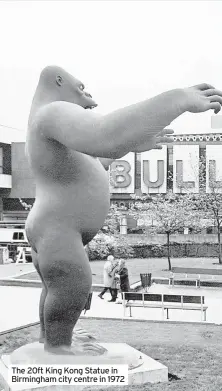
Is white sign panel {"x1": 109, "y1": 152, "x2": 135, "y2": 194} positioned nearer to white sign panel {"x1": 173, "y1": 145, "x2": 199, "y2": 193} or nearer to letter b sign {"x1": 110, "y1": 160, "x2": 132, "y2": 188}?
letter b sign {"x1": 110, "y1": 160, "x2": 132, "y2": 188}

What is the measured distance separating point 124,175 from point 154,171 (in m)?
1.78

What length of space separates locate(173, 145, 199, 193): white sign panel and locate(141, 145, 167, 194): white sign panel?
686mm

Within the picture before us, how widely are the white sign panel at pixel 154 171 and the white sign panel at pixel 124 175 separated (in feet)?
2.22

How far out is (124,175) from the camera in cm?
3528

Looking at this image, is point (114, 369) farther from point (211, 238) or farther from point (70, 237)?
point (211, 238)

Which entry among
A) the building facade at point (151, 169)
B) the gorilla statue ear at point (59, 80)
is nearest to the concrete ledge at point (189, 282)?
the gorilla statue ear at point (59, 80)

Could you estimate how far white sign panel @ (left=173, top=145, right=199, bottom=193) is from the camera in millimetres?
33381

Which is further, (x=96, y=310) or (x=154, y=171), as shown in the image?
(x=154, y=171)

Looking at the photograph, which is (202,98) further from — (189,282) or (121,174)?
(121,174)

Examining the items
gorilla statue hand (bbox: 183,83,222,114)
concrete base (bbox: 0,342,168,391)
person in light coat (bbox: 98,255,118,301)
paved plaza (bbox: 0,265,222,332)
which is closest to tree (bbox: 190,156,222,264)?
paved plaza (bbox: 0,265,222,332)

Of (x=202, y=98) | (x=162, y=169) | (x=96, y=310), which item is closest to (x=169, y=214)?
(x=162, y=169)

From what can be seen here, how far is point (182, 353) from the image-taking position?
931cm

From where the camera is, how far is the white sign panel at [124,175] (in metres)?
34.9

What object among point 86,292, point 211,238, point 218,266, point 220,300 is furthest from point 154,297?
point 211,238
